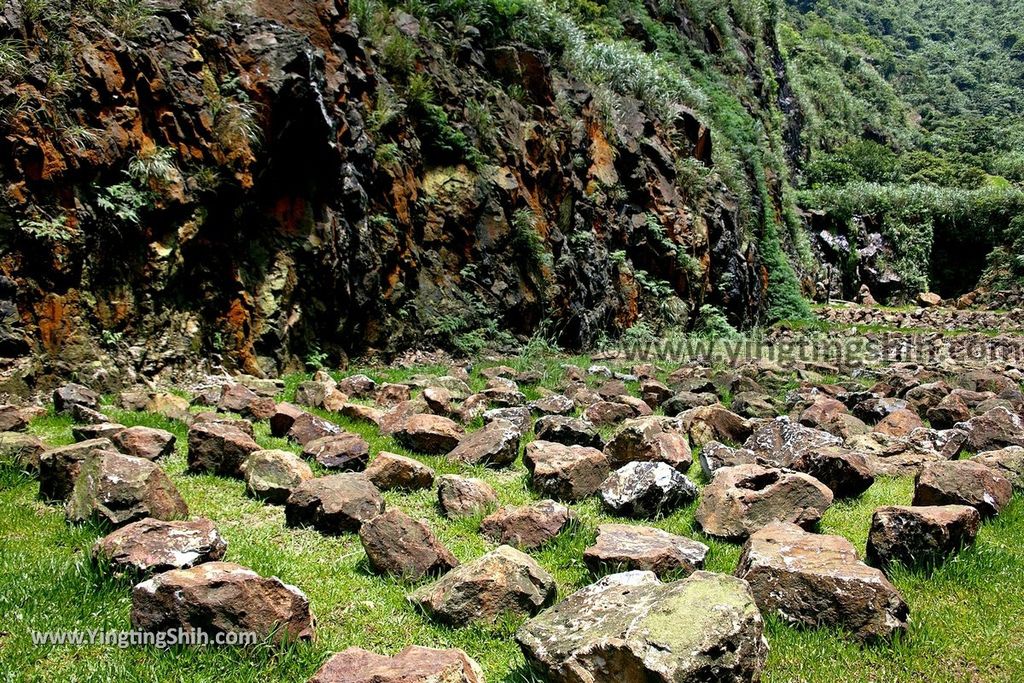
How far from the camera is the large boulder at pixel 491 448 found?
5.66 metres

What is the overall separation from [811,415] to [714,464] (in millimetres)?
2284

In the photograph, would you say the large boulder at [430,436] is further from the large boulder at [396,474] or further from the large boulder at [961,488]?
the large boulder at [961,488]

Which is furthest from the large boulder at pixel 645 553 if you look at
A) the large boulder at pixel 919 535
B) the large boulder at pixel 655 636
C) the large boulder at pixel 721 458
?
the large boulder at pixel 721 458

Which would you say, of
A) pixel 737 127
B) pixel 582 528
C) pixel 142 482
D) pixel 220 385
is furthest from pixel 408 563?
pixel 737 127

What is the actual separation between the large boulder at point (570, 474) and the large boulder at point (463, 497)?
1.62 feet

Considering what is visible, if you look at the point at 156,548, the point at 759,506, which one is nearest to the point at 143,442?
the point at 156,548

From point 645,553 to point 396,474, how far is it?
2.07 m

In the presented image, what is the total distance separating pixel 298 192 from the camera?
33.0ft

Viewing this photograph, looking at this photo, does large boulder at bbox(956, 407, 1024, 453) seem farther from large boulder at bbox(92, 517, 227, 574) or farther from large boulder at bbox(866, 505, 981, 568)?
large boulder at bbox(92, 517, 227, 574)

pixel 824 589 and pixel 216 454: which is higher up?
pixel 824 589

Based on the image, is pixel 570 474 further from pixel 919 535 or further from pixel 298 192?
pixel 298 192

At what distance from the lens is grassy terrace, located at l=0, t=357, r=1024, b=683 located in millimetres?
2545

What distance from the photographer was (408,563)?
3463mm

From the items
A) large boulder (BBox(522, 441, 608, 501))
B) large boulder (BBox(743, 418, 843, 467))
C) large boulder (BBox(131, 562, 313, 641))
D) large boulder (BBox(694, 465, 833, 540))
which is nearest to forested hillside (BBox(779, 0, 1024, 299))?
large boulder (BBox(743, 418, 843, 467))
